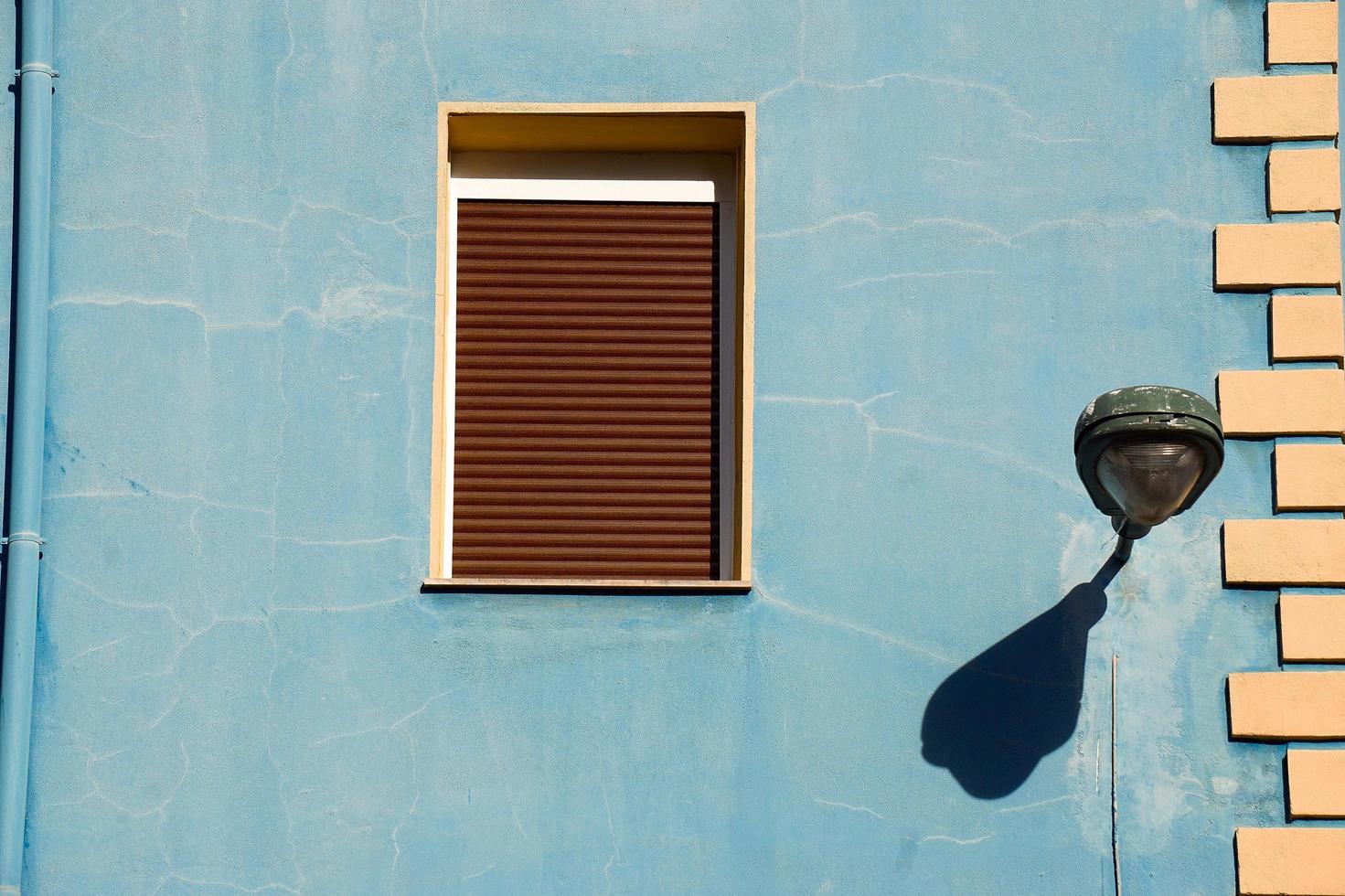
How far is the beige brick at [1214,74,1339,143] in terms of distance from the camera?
6.80m

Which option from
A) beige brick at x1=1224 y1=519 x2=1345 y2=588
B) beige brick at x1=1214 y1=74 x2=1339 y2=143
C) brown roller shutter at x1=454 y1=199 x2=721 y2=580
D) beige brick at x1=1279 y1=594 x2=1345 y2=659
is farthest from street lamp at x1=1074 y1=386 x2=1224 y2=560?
brown roller shutter at x1=454 y1=199 x2=721 y2=580

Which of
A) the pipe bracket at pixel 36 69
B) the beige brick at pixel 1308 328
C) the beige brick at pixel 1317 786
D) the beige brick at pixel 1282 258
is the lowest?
the beige brick at pixel 1317 786

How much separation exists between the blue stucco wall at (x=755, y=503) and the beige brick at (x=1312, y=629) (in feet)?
0.29

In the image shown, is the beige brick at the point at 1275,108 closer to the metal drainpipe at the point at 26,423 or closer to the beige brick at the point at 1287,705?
the beige brick at the point at 1287,705

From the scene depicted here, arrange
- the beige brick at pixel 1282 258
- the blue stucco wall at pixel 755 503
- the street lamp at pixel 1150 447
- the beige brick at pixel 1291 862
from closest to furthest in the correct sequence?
1. the street lamp at pixel 1150 447
2. the beige brick at pixel 1291 862
3. the blue stucco wall at pixel 755 503
4. the beige brick at pixel 1282 258

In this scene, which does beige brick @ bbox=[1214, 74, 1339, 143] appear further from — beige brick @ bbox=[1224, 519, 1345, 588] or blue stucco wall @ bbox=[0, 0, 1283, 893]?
beige brick @ bbox=[1224, 519, 1345, 588]

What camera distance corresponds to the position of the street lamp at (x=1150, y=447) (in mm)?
5660

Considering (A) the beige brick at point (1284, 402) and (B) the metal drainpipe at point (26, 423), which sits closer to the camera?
(B) the metal drainpipe at point (26, 423)

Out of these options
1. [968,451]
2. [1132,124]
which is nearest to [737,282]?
[968,451]

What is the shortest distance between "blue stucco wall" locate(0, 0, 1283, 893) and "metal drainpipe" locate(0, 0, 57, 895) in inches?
3.4

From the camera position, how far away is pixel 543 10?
23.1 ft

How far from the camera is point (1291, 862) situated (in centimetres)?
625

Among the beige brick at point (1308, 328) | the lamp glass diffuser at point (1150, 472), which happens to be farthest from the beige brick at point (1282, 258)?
the lamp glass diffuser at point (1150, 472)

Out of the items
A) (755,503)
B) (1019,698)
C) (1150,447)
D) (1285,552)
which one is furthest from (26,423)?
(1285,552)
